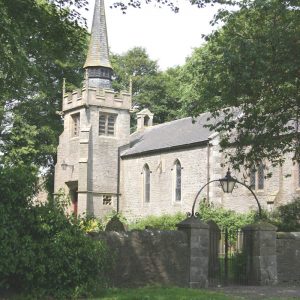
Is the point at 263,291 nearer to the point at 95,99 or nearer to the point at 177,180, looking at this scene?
the point at 177,180

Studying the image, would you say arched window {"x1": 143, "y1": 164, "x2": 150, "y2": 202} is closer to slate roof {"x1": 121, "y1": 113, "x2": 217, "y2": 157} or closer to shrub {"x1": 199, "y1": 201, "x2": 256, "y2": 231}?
slate roof {"x1": 121, "y1": 113, "x2": 217, "y2": 157}

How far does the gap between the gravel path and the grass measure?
0.83 m

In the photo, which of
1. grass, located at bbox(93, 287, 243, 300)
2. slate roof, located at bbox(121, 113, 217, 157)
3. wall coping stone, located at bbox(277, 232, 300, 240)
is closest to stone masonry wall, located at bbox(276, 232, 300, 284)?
wall coping stone, located at bbox(277, 232, 300, 240)

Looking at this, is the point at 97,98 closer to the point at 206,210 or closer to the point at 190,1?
the point at 206,210

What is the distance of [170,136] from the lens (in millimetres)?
37875

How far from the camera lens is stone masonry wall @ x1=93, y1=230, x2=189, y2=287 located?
12.0 meters

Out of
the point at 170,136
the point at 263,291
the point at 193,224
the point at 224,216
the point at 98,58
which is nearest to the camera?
the point at 263,291

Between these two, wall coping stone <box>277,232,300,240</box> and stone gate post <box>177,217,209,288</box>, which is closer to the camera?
stone gate post <box>177,217,209,288</box>

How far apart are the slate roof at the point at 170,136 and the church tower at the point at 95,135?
1.56 meters

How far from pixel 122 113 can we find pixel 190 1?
→ 2928 centimetres

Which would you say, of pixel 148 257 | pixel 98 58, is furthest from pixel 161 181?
pixel 148 257

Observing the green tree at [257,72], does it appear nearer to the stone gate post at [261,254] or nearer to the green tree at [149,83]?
the stone gate post at [261,254]

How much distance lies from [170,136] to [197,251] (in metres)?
25.1

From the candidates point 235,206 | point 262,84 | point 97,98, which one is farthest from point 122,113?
point 262,84
